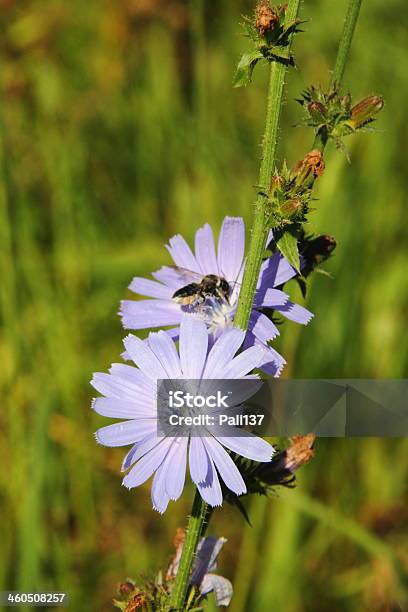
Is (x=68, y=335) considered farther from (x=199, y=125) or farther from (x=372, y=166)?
(x=372, y=166)

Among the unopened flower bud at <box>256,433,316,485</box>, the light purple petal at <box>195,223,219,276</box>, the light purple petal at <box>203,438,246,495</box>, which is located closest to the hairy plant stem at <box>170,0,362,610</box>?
the light purple petal at <box>203,438,246,495</box>

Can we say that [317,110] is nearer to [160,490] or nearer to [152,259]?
[160,490]

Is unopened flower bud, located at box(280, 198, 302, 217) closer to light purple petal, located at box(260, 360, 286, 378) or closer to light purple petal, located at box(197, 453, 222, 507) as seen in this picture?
light purple petal, located at box(260, 360, 286, 378)

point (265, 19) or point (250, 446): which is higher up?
point (265, 19)

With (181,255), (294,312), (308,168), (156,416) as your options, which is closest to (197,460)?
(156,416)

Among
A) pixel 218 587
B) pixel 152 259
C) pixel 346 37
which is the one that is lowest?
pixel 218 587

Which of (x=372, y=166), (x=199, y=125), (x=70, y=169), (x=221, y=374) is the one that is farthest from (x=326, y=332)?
(x=221, y=374)
